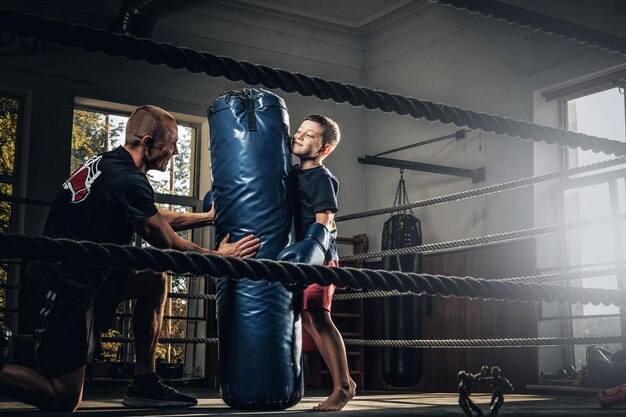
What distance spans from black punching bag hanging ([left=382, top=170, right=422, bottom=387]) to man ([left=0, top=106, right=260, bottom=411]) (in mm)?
3856

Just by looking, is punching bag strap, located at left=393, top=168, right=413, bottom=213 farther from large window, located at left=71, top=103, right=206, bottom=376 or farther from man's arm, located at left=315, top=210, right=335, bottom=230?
man's arm, located at left=315, top=210, right=335, bottom=230

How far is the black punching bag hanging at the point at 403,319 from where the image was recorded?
20.1ft

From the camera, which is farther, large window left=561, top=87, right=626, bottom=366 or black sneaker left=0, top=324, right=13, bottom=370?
large window left=561, top=87, right=626, bottom=366

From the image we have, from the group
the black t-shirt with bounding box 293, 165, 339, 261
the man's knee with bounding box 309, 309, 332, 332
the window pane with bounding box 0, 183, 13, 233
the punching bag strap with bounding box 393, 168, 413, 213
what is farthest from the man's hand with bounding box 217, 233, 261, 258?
the punching bag strap with bounding box 393, 168, 413, 213

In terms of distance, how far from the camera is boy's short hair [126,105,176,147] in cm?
238

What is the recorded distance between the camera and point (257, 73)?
1.11 m

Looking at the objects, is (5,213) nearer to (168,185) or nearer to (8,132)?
(8,132)

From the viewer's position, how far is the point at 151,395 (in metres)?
2.43

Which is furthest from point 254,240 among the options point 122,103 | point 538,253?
point 122,103

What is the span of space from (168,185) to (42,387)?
15.5 feet

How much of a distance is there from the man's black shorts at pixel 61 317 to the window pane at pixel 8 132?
4174 millimetres

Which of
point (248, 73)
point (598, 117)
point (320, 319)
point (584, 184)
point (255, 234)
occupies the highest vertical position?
point (598, 117)

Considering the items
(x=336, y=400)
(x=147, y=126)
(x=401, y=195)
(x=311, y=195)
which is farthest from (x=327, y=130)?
(x=401, y=195)

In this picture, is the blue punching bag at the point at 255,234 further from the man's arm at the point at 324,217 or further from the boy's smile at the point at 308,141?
the boy's smile at the point at 308,141
